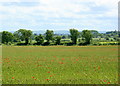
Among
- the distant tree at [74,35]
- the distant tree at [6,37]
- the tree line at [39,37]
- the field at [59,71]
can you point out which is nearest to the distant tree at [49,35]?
the tree line at [39,37]

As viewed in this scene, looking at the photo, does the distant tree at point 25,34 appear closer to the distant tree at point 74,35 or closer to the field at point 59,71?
the distant tree at point 74,35

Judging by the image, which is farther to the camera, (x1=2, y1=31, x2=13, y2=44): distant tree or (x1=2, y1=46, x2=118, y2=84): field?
(x1=2, y1=31, x2=13, y2=44): distant tree

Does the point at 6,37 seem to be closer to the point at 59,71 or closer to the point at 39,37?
the point at 39,37

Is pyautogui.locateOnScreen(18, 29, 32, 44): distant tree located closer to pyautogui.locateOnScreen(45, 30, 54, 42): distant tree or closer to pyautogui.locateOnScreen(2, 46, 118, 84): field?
pyautogui.locateOnScreen(45, 30, 54, 42): distant tree

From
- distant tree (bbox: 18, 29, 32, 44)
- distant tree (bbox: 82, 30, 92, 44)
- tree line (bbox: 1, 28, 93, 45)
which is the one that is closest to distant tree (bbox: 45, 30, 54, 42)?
tree line (bbox: 1, 28, 93, 45)

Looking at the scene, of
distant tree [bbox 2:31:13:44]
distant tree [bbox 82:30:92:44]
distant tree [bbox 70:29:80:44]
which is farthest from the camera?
distant tree [bbox 70:29:80:44]

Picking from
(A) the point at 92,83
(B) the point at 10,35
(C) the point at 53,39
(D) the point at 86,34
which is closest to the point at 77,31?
(D) the point at 86,34

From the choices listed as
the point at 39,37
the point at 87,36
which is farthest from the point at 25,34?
the point at 87,36

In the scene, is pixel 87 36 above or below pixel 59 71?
above

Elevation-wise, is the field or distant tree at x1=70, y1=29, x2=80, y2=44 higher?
distant tree at x1=70, y1=29, x2=80, y2=44

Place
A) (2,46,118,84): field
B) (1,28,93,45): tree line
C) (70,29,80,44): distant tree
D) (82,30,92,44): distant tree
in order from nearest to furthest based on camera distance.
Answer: (2,46,118,84): field < (82,30,92,44): distant tree < (1,28,93,45): tree line < (70,29,80,44): distant tree

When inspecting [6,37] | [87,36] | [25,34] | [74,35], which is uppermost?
[25,34]

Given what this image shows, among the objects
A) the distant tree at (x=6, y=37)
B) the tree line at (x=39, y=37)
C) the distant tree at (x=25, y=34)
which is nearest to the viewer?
the tree line at (x=39, y=37)

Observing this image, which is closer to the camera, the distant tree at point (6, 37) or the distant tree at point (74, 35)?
the distant tree at point (6, 37)
